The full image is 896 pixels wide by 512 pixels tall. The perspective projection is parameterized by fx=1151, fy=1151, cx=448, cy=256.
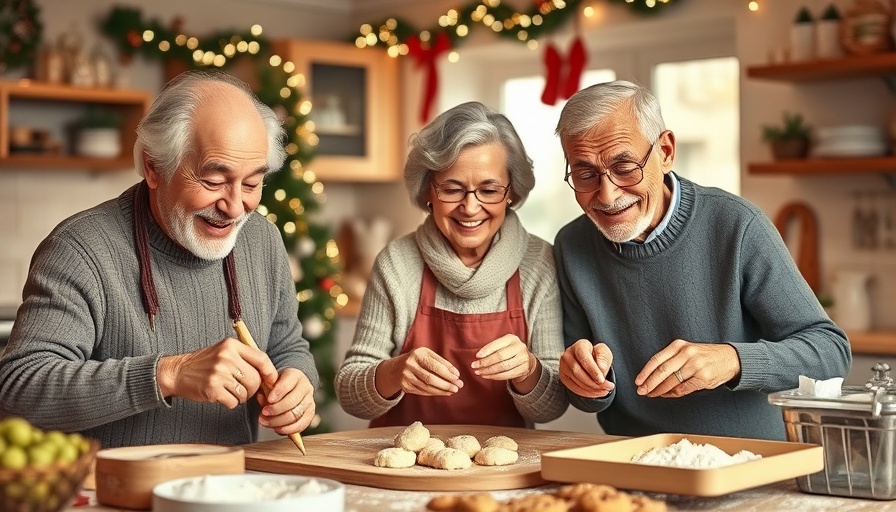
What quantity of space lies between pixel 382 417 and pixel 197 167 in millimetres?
772

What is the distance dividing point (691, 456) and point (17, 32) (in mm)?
3961

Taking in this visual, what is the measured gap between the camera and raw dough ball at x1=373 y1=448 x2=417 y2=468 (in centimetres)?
195

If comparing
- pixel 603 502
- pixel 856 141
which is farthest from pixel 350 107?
pixel 603 502

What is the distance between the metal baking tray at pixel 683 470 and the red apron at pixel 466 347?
26.4 inches

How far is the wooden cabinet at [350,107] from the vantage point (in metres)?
5.66

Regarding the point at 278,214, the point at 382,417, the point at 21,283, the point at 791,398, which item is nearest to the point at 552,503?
the point at 791,398

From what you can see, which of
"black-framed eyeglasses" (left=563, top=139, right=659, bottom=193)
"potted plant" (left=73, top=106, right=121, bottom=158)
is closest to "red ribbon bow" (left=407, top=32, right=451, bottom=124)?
"potted plant" (left=73, top=106, right=121, bottom=158)

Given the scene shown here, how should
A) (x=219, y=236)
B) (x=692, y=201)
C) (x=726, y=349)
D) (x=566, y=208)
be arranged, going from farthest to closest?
(x=566, y=208) < (x=692, y=201) < (x=219, y=236) < (x=726, y=349)

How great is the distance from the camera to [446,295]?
257 centimetres

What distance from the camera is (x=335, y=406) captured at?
5.76 meters

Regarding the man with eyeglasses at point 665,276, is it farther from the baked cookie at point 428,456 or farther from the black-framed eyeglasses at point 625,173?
the baked cookie at point 428,456

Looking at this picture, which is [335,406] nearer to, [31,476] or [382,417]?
[382,417]

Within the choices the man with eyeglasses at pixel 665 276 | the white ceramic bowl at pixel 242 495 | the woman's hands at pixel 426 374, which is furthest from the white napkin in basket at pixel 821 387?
the white ceramic bowl at pixel 242 495

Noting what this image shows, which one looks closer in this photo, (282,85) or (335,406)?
(282,85)
